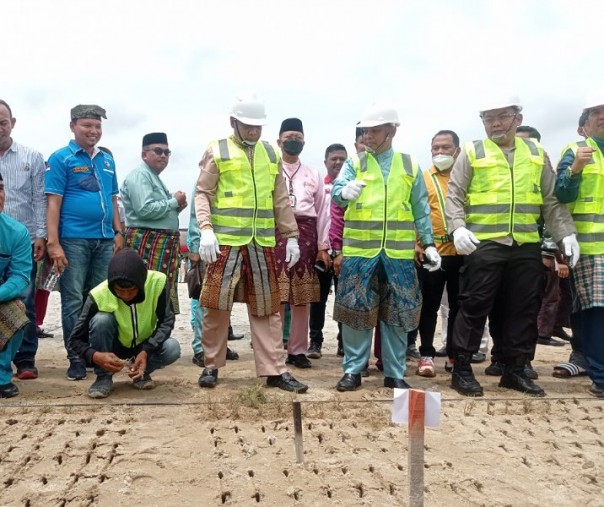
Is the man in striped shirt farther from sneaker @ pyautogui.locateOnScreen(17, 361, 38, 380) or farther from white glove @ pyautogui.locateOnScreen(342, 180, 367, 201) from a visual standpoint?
white glove @ pyautogui.locateOnScreen(342, 180, 367, 201)

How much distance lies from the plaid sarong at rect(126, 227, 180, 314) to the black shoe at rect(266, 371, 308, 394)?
3.78 feet

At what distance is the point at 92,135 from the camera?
492 centimetres

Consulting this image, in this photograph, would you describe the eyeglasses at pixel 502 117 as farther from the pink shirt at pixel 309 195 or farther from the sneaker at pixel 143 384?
the sneaker at pixel 143 384

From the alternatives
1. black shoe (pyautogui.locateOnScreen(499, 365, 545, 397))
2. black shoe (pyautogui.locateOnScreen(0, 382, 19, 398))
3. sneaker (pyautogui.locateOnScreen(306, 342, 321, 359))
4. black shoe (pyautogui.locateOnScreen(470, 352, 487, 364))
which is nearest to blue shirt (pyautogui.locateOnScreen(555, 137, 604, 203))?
black shoe (pyautogui.locateOnScreen(499, 365, 545, 397))

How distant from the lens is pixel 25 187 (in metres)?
4.85

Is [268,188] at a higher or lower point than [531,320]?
higher

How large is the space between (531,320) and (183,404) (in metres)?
2.54

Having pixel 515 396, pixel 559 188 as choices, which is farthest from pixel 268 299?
pixel 559 188

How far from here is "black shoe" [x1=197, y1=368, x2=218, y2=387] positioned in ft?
14.6

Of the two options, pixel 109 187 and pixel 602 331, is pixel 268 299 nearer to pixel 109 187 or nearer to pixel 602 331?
pixel 109 187

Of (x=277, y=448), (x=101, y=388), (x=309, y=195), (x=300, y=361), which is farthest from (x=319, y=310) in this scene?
(x=277, y=448)

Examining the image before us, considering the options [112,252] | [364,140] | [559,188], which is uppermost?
[364,140]

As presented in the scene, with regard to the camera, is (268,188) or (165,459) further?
(268,188)

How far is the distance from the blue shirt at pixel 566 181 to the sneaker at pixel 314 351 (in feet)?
8.43
